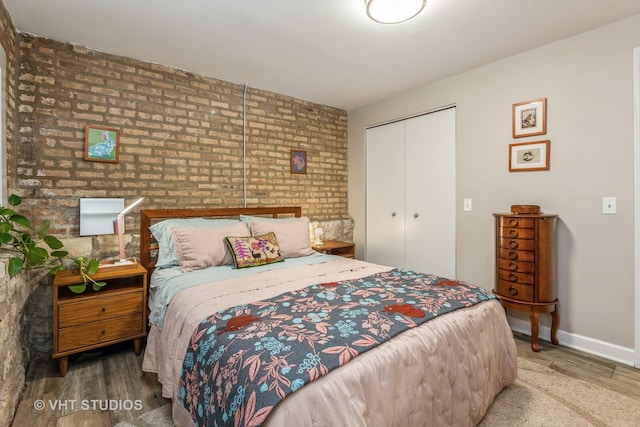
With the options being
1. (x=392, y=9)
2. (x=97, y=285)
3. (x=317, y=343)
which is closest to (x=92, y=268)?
(x=97, y=285)

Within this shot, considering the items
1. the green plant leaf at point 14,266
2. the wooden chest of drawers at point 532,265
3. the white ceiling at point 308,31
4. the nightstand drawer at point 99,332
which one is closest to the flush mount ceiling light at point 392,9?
the white ceiling at point 308,31

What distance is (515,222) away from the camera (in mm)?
2521

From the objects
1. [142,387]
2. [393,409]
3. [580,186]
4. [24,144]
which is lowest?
[142,387]

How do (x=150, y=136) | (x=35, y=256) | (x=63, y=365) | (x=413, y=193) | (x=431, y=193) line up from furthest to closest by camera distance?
(x=413, y=193) < (x=431, y=193) < (x=150, y=136) < (x=63, y=365) < (x=35, y=256)

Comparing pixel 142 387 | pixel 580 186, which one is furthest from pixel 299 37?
pixel 142 387

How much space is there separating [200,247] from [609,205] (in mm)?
3092

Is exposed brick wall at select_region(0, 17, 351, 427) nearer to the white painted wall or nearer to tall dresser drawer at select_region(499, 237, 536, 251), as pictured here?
the white painted wall

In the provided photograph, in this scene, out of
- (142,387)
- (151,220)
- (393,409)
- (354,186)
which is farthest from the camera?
(354,186)

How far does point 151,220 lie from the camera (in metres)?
2.87

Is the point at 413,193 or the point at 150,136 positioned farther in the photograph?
the point at 413,193

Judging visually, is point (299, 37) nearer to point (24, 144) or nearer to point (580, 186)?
point (24, 144)

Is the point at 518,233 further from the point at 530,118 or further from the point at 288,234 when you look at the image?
the point at 288,234

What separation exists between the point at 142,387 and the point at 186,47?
8.30 feet

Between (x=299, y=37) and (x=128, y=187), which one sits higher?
(x=299, y=37)
